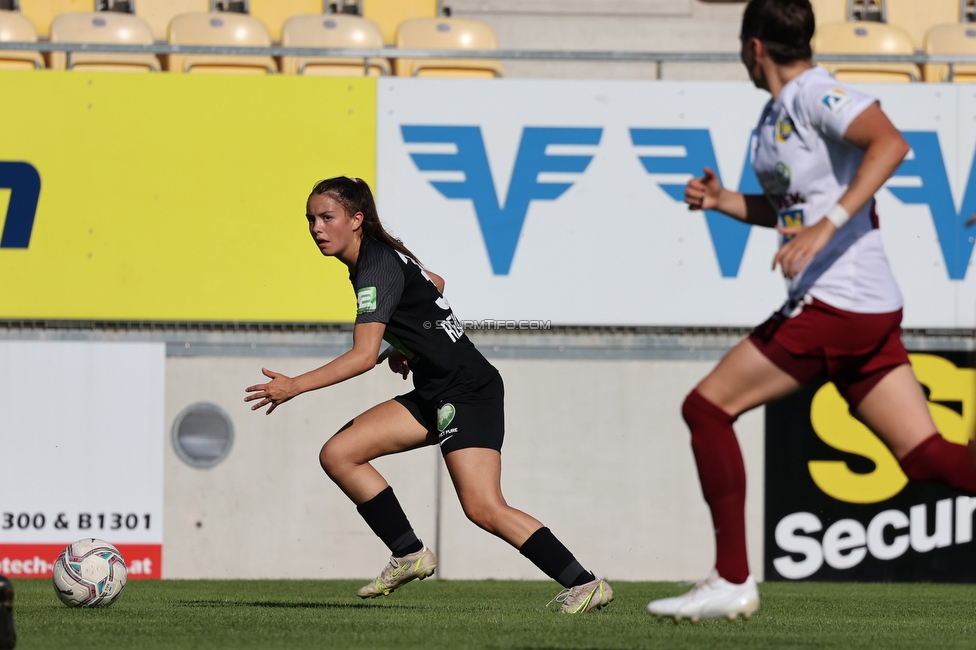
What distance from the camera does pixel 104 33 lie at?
10.8m

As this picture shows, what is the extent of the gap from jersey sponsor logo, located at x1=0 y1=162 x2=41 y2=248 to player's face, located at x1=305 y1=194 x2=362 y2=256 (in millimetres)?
4337

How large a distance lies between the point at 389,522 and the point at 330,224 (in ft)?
4.63

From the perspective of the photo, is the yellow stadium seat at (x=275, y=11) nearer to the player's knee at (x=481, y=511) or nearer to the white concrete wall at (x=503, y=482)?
the white concrete wall at (x=503, y=482)

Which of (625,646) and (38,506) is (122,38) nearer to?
(38,506)

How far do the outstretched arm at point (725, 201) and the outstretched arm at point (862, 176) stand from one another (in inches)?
14.4

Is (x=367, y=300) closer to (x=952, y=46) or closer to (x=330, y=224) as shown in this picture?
(x=330, y=224)

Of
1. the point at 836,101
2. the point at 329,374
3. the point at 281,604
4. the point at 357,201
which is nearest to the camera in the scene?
the point at 836,101

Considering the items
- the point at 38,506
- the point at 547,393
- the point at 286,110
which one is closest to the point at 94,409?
the point at 38,506

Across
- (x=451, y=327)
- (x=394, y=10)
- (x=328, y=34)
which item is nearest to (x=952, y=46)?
(x=394, y=10)

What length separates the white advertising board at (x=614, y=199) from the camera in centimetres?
938

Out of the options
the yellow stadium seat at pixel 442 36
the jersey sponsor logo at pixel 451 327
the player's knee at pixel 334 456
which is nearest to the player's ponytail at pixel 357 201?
the jersey sponsor logo at pixel 451 327

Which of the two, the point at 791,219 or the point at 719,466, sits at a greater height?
the point at 791,219

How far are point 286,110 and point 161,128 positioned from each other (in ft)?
3.06

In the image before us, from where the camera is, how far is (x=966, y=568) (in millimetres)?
9203
